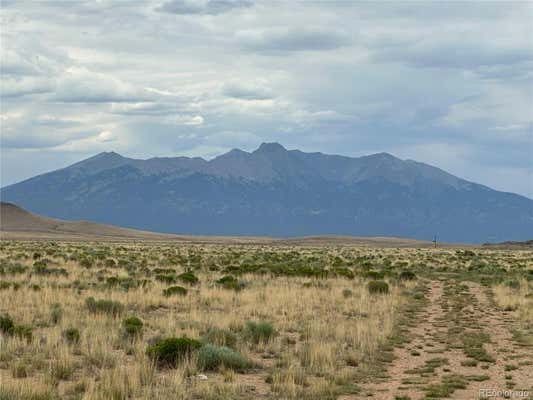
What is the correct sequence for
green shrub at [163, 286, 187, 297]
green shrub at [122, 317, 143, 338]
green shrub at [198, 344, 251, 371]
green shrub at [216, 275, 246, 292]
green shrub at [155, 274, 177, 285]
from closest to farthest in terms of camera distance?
1. green shrub at [198, 344, 251, 371]
2. green shrub at [122, 317, 143, 338]
3. green shrub at [163, 286, 187, 297]
4. green shrub at [216, 275, 246, 292]
5. green shrub at [155, 274, 177, 285]

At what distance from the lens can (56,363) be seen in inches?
533

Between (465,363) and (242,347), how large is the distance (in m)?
4.59

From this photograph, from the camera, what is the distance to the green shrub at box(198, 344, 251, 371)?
14.1 m

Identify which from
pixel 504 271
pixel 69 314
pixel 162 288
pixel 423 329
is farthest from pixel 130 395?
pixel 504 271

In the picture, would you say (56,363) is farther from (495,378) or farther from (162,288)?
(162,288)

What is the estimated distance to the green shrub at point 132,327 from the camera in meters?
17.1

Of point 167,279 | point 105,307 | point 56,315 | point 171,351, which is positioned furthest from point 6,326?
point 167,279

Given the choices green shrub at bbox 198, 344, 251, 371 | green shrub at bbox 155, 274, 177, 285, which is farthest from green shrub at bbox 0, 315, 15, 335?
green shrub at bbox 155, 274, 177, 285

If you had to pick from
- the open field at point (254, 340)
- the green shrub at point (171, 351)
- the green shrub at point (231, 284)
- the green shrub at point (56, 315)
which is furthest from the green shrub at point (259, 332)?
the green shrub at point (231, 284)

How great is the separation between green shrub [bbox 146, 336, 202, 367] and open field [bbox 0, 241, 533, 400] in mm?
27

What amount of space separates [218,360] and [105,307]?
7.72 m

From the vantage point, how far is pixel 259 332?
56.6 feet

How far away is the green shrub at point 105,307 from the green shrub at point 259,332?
192 inches

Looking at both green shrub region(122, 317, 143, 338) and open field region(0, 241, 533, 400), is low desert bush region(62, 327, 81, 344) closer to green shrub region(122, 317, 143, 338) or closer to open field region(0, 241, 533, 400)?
open field region(0, 241, 533, 400)
